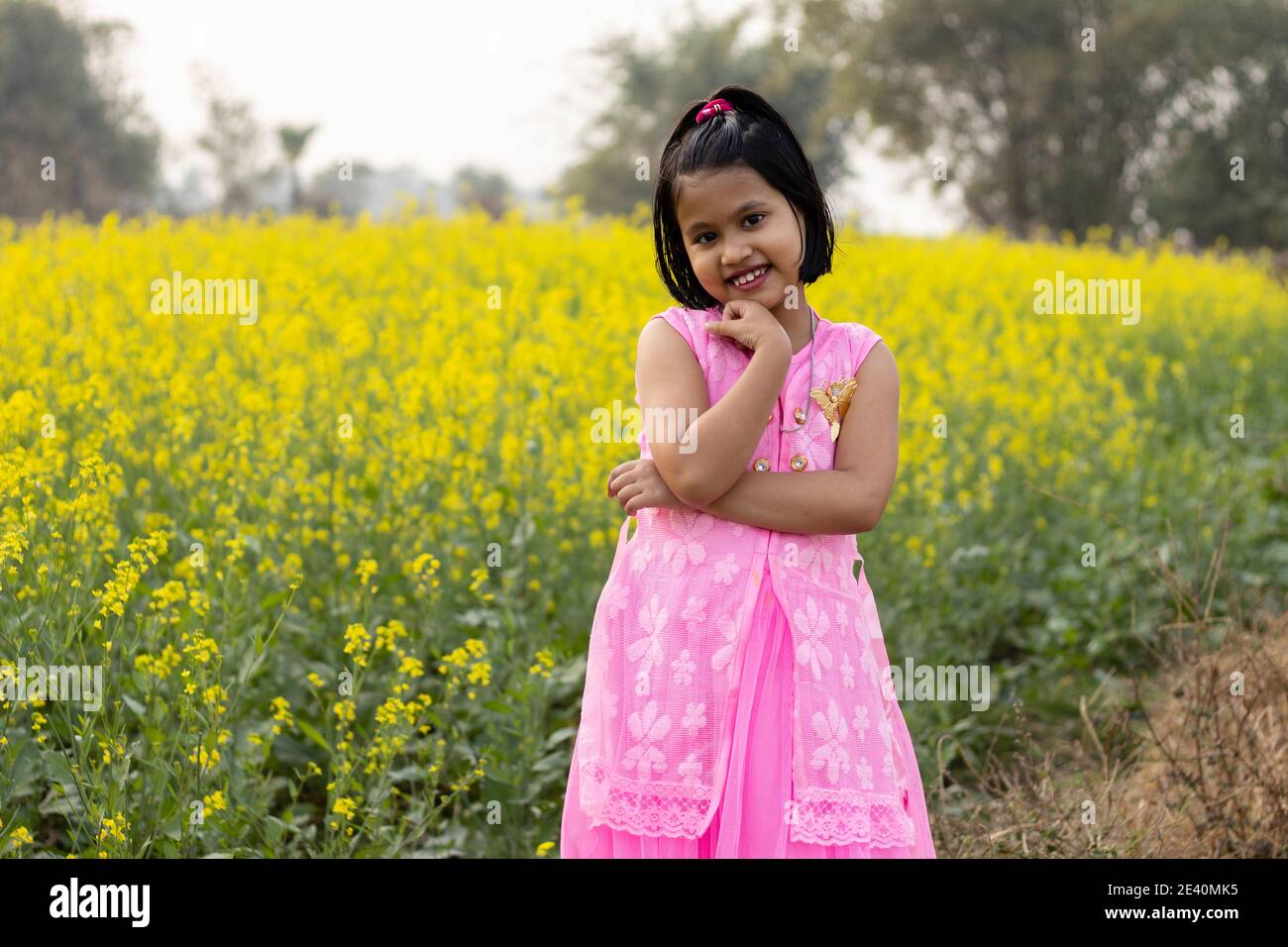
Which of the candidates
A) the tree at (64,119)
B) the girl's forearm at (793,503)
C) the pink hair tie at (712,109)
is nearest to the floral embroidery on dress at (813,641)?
the girl's forearm at (793,503)

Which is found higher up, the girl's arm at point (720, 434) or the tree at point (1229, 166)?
the tree at point (1229, 166)

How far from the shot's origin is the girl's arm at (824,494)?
5.65 ft

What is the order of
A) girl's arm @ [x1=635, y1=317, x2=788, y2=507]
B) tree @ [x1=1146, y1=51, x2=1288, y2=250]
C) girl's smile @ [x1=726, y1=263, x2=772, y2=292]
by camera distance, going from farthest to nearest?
tree @ [x1=1146, y1=51, x2=1288, y2=250] < girl's smile @ [x1=726, y1=263, x2=772, y2=292] < girl's arm @ [x1=635, y1=317, x2=788, y2=507]

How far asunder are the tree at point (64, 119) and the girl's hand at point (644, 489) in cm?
2819

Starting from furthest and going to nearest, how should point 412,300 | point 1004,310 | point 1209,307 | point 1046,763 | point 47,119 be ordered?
1. point 47,119
2. point 1209,307
3. point 1004,310
4. point 412,300
5. point 1046,763

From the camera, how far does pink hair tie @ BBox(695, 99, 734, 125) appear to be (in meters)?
1.81

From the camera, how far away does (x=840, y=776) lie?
171cm

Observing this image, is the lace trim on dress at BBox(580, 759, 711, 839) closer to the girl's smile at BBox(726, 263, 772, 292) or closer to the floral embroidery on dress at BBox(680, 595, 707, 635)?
the floral embroidery on dress at BBox(680, 595, 707, 635)

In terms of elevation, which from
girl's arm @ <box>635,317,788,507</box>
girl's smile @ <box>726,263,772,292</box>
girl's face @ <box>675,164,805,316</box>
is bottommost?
girl's arm @ <box>635,317,788,507</box>

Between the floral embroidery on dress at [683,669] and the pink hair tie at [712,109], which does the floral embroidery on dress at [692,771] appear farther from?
the pink hair tie at [712,109]

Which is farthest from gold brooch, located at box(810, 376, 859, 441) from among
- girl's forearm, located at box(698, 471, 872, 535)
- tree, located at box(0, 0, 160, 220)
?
tree, located at box(0, 0, 160, 220)
